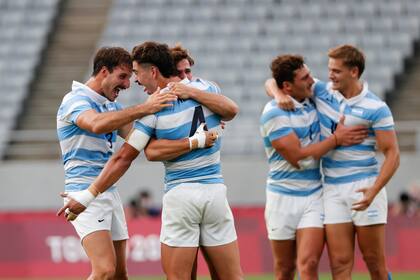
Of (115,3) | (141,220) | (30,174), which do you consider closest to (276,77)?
(141,220)

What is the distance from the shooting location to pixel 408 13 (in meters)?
23.2

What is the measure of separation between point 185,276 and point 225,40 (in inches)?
589

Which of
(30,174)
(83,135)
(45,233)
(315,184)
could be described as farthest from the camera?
(30,174)

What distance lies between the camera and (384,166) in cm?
955

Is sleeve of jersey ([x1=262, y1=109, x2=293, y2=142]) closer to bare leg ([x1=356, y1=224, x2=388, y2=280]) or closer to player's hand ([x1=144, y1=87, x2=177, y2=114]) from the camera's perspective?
bare leg ([x1=356, y1=224, x2=388, y2=280])

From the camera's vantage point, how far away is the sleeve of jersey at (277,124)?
9727 mm

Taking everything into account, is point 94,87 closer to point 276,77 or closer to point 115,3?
point 276,77

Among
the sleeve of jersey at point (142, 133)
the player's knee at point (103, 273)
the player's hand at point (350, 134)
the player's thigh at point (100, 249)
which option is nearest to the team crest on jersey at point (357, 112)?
the player's hand at point (350, 134)

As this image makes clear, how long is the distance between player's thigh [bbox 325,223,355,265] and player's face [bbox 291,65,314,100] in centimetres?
118

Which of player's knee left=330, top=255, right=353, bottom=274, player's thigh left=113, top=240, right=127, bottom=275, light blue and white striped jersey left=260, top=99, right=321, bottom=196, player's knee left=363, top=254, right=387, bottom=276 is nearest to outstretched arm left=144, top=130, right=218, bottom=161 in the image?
player's thigh left=113, top=240, right=127, bottom=275

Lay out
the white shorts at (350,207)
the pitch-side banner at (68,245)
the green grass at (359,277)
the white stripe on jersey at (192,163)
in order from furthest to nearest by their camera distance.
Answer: the pitch-side banner at (68,245) → the green grass at (359,277) → the white shorts at (350,207) → the white stripe on jersey at (192,163)

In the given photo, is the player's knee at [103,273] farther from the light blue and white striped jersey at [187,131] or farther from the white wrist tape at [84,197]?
the light blue and white striped jersey at [187,131]

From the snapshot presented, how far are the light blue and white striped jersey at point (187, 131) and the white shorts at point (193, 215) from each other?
73mm

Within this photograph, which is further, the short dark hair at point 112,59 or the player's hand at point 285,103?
the player's hand at point 285,103
